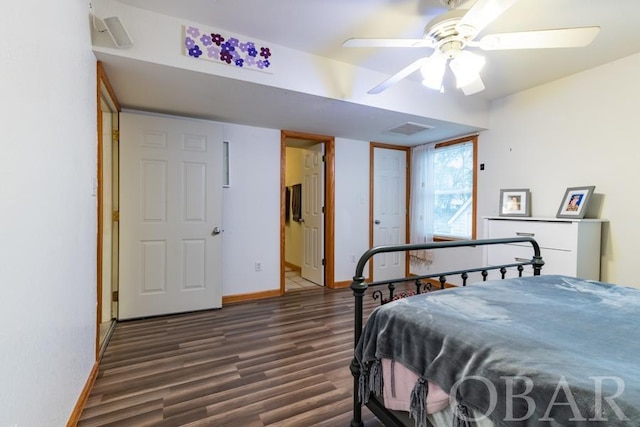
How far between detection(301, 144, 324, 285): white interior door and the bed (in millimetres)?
2770

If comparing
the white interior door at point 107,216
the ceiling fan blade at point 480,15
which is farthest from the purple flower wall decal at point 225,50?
the ceiling fan blade at point 480,15

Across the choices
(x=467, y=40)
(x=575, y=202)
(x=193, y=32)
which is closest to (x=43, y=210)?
(x=193, y=32)

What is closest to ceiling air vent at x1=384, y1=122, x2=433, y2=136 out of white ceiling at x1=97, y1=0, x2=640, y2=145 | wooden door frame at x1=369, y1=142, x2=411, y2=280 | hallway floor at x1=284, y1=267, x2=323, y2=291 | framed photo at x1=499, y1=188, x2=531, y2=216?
white ceiling at x1=97, y1=0, x2=640, y2=145

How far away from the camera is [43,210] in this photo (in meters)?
1.13

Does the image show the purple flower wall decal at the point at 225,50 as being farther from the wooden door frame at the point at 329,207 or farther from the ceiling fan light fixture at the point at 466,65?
the wooden door frame at the point at 329,207

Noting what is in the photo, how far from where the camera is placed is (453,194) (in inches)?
163

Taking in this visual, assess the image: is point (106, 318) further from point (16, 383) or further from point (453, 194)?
point (453, 194)

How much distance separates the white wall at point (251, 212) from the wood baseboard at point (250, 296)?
5 centimetres

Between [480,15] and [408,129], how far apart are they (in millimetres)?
2274

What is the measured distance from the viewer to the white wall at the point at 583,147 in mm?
2512

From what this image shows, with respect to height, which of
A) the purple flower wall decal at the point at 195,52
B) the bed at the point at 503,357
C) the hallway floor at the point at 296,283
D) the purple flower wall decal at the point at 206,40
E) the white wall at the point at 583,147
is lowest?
the hallway floor at the point at 296,283

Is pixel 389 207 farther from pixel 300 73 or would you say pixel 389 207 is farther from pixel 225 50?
pixel 225 50

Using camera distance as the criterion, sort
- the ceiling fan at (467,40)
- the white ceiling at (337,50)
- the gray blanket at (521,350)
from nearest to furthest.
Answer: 1. the gray blanket at (521,350)
2. the ceiling fan at (467,40)
3. the white ceiling at (337,50)

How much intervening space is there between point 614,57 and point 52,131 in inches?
158
